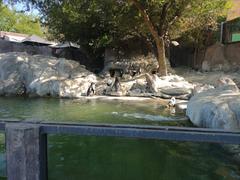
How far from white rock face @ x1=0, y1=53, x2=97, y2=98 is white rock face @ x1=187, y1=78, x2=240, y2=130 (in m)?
9.19

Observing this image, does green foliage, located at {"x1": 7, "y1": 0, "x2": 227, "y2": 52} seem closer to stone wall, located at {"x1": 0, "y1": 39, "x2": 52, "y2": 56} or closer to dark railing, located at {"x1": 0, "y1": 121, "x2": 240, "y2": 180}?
stone wall, located at {"x1": 0, "y1": 39, "x2": 52, "y2": 56}

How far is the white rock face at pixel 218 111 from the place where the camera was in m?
8.38

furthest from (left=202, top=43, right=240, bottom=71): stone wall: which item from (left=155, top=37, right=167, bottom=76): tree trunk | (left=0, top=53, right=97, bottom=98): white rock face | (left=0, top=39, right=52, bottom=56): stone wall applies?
(left=0, top=39, right=52, bottom=56): stone wall

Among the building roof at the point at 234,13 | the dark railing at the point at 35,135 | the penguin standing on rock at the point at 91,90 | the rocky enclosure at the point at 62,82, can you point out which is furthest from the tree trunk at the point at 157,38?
the dark railing at the point at 35,135

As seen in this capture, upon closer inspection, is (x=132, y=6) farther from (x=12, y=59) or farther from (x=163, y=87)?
(x=12, y=59)

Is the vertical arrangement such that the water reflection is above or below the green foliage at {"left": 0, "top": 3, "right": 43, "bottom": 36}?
below

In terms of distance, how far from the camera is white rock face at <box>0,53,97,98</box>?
19.6 m

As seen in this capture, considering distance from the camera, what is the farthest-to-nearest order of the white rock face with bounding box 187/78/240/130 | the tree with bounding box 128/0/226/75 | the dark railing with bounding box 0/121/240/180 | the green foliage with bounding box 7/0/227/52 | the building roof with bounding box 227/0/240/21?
the building roof with bounding box 227/0/240/21, the green foliage with bounding box 7/0/227/52, the tree with bounding box 128/0/226/75, the white rock face with bounding box 187/78/240/130, the dark railing with bounding box 0/121/240/180

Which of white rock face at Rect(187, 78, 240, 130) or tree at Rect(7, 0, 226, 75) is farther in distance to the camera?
tree at Rect(7, 0, 226, 75)

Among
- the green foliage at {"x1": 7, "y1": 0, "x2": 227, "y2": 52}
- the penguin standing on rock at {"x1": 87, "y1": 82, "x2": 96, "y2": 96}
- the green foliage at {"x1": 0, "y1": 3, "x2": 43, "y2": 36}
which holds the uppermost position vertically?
the green foliage at {"x1": 0, "y1": 3, "x2": 43, "y2": 36}

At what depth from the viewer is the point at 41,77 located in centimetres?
2025

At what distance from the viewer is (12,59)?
21891mm

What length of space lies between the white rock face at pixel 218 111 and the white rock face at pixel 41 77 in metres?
9.19

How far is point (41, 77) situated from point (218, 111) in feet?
42.6
